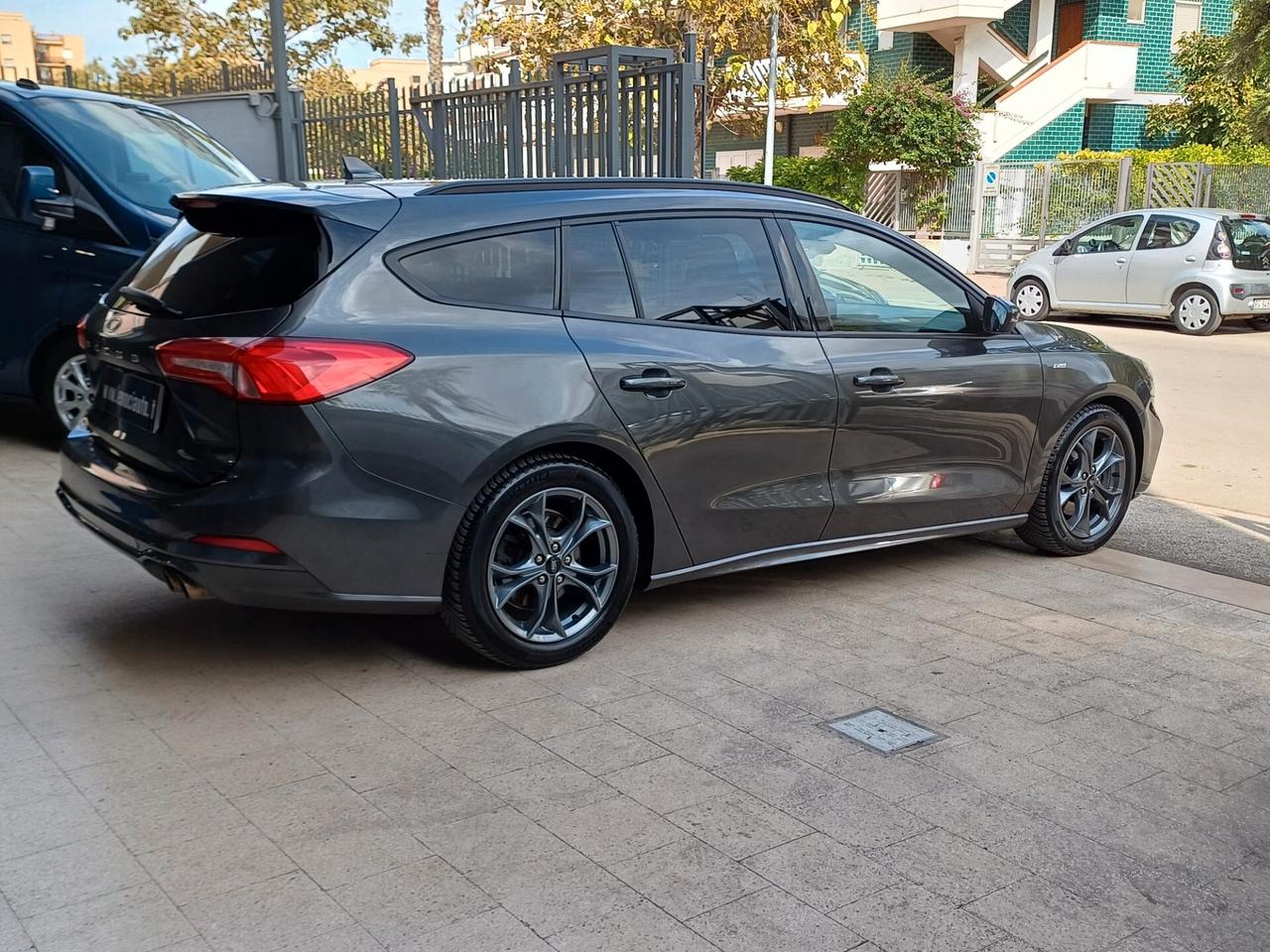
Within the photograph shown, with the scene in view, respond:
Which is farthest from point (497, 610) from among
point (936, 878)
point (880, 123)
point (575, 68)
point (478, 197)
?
point (880, 123)

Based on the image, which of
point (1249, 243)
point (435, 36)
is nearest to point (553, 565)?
point (1249, 243)

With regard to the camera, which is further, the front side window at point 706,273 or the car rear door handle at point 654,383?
the front side window at point 706,273

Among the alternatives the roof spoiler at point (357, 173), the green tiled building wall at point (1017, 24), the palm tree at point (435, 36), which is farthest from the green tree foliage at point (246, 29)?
the roof spoiler at point (357, 173)

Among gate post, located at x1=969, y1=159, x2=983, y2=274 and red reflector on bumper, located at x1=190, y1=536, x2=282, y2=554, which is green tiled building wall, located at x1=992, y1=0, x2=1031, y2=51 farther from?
red reflector on bumper, located at x1=190, y1=536, x2=282, y2=554

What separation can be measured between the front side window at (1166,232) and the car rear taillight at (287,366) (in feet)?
51.1

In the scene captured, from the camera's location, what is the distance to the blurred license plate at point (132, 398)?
172 inches

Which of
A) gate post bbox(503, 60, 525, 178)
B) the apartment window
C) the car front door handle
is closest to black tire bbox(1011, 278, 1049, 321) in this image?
gate post bbox(503, 60, 525, 178)

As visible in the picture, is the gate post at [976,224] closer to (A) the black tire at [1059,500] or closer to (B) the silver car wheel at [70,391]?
(A) the black tire at [1059,500]

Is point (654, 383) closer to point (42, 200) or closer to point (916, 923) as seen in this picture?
point (916, 923)

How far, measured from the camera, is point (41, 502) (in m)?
6.90

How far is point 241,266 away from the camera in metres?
4.42

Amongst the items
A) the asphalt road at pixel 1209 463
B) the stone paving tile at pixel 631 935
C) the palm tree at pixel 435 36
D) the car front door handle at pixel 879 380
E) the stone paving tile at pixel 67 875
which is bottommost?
the asphalt road at pixel 1209 463

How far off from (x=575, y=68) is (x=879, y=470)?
221 inches

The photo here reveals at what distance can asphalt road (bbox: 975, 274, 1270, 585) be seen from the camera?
6.68 meters
